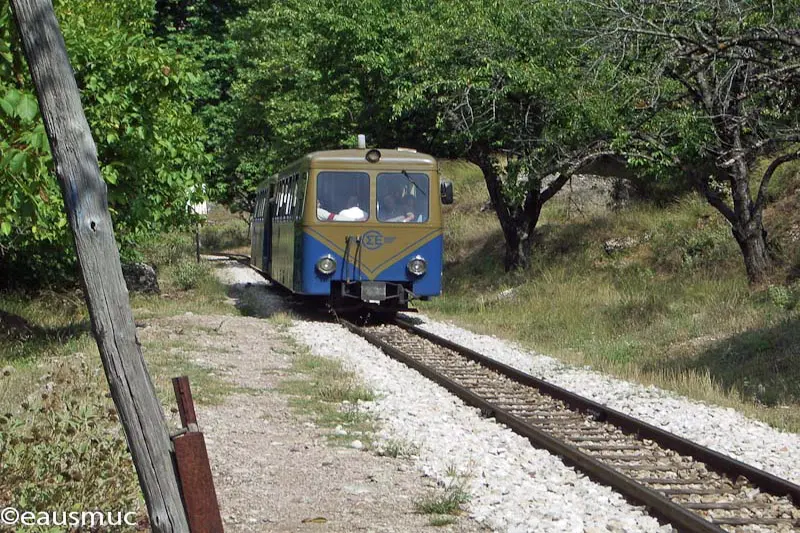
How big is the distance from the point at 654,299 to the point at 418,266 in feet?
13.7

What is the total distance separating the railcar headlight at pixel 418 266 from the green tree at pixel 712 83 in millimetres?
4080

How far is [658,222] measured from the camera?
25.3 m

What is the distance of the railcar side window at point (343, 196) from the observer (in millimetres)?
18578

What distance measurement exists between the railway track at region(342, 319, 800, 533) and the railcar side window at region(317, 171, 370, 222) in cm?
578

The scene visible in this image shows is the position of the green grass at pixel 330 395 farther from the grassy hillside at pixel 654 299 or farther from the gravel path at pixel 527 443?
the grassy hillside at pixel 654 299

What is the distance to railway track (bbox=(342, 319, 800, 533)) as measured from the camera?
659 centimetres

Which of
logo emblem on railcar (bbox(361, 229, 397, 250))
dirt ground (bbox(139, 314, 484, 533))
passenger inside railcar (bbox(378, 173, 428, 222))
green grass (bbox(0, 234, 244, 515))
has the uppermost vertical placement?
passenger inside railcar (bbox(378, 173, 428, 222))

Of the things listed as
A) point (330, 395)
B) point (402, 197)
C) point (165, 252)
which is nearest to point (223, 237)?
point (165, 252)

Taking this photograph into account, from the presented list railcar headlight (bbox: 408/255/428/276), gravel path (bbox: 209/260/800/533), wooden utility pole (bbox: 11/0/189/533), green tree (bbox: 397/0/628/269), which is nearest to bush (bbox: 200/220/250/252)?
green tree (bbox: 397/0/628/269)

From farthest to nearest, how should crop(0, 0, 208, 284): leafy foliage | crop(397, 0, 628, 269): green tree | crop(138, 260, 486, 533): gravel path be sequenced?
1. crop(397, 0, 628, 269): green tree
2. crop(0, 0, 208, 284): leafy foliage
3. crop(138, 260, 486, 533): gravel path

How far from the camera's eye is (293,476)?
294 inches

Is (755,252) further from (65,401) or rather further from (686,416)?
(65,401)

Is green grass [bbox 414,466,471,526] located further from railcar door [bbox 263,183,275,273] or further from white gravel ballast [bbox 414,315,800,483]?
railcar door [bbox 263,183,275,273]

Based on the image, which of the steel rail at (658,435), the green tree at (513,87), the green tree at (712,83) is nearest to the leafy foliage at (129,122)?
the steel rail at (658,435)
